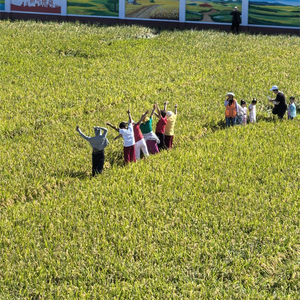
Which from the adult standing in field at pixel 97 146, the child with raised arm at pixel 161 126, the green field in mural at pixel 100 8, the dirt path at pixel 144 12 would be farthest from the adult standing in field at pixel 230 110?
the green field in mural at pixel 100 8

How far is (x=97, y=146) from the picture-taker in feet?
44.1

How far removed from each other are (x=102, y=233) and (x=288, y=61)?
1916 centimetres

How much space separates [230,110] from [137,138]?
176 inches

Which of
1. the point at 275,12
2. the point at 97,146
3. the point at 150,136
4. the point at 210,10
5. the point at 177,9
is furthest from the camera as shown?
the point at 177,9

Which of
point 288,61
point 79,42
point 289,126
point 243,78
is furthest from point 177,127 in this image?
point 79,42

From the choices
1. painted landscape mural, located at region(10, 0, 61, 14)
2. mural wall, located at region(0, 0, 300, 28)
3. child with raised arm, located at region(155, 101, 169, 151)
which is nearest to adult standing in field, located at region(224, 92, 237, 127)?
child with raised arm, located at region(155, 101, 169, 151)

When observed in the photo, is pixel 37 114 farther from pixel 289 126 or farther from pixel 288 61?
pixel 288 61

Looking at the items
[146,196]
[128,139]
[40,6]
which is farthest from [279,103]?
[40,6]

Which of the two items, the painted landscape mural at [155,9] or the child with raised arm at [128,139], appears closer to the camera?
the child with raised arm at [128,139]

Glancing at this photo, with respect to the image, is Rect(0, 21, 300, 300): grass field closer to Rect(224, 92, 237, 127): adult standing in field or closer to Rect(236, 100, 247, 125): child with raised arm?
Rect(224, 92, 237, 127): adult standing in field

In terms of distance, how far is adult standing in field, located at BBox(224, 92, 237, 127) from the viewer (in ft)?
58.0

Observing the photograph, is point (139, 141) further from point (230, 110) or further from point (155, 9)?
point (155, 9)

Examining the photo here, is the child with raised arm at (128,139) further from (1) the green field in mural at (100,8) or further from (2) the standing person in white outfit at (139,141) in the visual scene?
(1) the green field in mural at (100,8)

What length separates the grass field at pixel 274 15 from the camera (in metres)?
34.4
